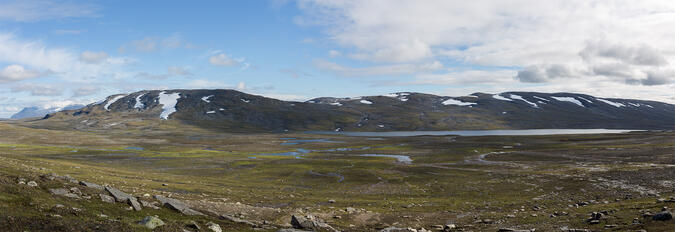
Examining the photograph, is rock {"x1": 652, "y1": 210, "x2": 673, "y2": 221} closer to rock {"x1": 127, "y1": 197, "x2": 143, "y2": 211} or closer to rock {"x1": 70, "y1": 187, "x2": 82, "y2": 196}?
rock {"x1": 127, "y1": 197, "x2": 143, "y2": 211}

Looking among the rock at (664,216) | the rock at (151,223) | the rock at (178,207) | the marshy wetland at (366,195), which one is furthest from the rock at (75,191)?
the rock at (664,216)

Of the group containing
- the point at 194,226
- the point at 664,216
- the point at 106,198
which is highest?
the point at 106,198

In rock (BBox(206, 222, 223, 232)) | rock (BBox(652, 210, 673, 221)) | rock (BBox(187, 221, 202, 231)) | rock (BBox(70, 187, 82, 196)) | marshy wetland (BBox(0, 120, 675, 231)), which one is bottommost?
marshy wetland (BBox(0, 120, 675, 231))

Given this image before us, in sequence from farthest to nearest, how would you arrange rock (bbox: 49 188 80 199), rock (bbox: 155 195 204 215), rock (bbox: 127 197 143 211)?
1. rock (bbox: 155 195 204 215)
2. rock (bbox: 127 197 143 211)
3. rock (bbox: 49 188 80 199)

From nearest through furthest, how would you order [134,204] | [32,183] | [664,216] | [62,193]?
[664,216], [62,193], [32,183], [134,204]

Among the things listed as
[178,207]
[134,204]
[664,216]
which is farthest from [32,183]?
[664,216]

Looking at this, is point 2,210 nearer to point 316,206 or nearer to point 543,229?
point 316,206

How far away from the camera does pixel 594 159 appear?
97750 millimetres

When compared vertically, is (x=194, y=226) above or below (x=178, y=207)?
above

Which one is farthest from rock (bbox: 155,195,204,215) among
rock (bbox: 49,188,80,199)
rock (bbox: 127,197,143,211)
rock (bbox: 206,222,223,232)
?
rock (bbox: 49,188,80,199)

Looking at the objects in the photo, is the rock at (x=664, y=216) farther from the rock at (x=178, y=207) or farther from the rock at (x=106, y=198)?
the rock at (x=106, y=198)

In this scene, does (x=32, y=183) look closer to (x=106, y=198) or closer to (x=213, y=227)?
(x=106, y=198)

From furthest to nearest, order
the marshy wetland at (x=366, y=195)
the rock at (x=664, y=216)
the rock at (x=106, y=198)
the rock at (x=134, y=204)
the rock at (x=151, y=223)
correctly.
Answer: the rock at (x=106, y=198), the rock at (x=134, y=204), the rock at (x=664, y=216), the marshy wetland at (x=366, y=195), the rock at (x=151, y=223)

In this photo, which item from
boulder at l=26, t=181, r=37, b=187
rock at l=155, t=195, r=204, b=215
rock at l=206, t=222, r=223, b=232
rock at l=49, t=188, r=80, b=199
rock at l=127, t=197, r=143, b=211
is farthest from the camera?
rock at l=155, t=195, r=204, b=215
